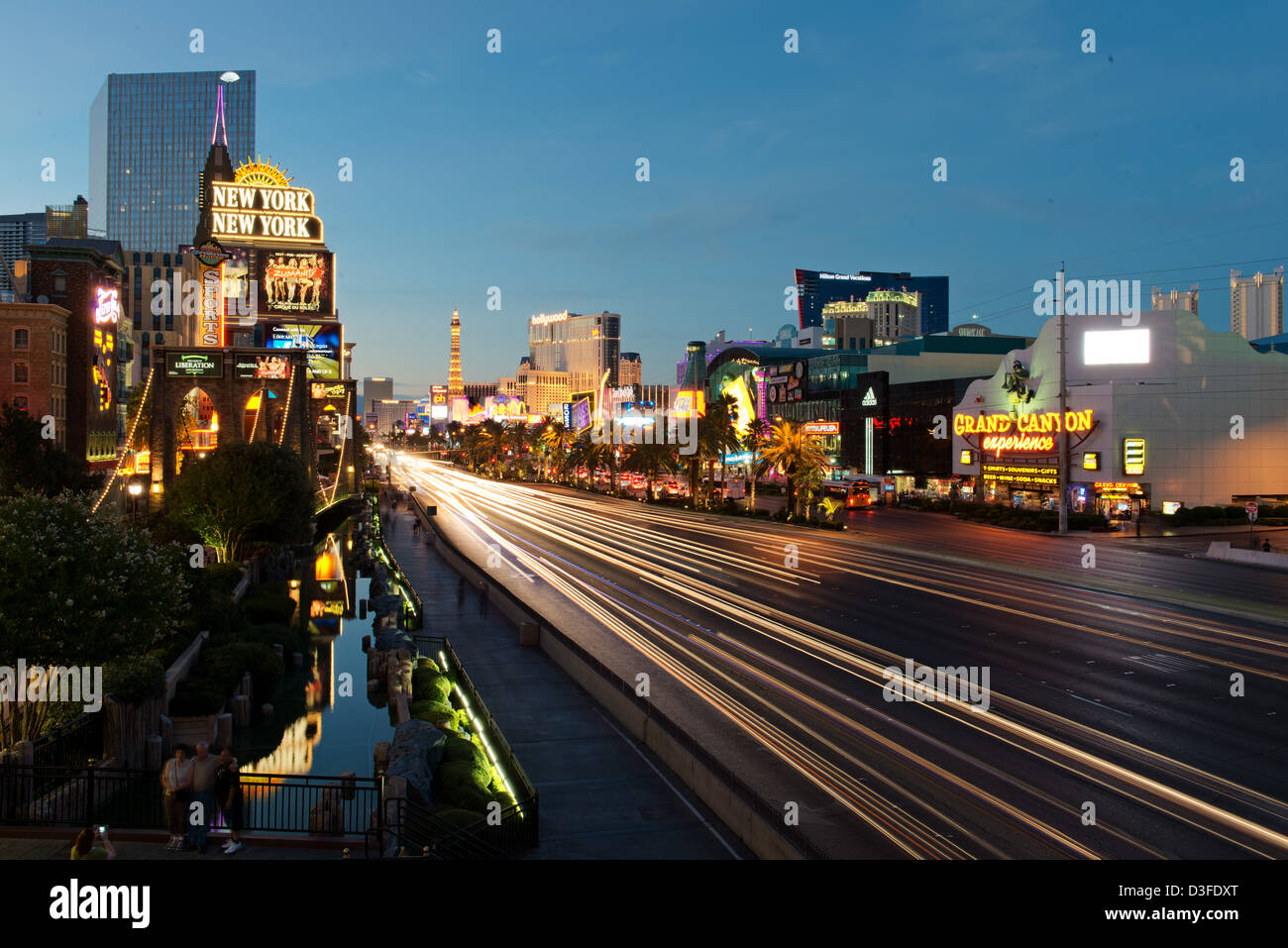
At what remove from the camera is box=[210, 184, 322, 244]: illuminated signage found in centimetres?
8006

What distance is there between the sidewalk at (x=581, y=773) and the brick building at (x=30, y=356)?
2427 inches

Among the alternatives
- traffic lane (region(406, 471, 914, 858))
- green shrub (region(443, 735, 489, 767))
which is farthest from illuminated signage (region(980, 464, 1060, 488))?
green shrub (region(443, 735, 489, 767))

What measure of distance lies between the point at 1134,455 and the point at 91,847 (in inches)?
2483

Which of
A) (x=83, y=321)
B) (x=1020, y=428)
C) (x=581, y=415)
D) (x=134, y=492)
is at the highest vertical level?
(x=83, y=321)

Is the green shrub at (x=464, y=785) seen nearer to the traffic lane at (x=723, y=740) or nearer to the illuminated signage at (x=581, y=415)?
the traffic lane at (x=723, y=740)

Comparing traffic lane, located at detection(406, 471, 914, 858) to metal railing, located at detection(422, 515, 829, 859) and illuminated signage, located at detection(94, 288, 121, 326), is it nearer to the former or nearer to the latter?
metal railing, located at detection(422, 515, 829, 859)

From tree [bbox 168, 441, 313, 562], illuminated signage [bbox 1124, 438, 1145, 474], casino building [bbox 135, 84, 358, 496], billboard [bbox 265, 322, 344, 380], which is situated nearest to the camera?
tree [bbox 168, 441, 313, 562]

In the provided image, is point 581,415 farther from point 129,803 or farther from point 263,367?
point 129,803

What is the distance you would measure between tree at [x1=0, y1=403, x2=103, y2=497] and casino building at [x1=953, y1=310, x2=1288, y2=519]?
5949cm

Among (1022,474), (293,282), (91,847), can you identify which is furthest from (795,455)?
(91,847)

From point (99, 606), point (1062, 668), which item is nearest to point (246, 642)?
point (99, 606)

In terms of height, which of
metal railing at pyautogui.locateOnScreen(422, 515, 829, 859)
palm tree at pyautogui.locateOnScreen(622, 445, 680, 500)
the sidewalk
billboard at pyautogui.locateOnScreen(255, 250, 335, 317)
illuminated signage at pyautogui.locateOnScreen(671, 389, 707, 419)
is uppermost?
billboard at pyautogui.locateOnScreen(255, 250, 335, 317)

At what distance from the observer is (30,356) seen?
69.9 m
